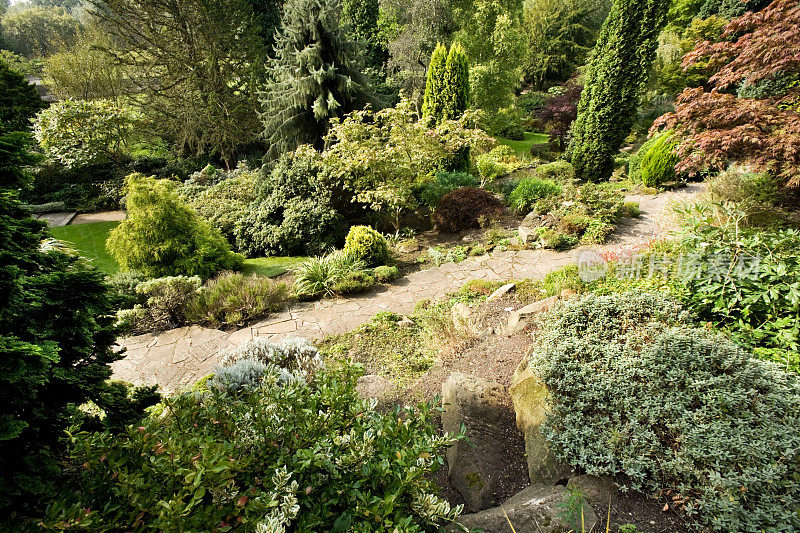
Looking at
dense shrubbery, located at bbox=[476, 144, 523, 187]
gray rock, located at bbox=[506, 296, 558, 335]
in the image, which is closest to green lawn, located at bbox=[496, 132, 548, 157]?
dense shrubbery, located at bbox=[476, 144, 523, 187]

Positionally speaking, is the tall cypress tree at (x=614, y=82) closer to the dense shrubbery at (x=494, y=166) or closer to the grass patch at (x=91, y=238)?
the dense shrubbery at (x=494, y=166)

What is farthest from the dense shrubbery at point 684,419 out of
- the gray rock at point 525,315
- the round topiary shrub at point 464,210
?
the round topiary shrub at point 464,210

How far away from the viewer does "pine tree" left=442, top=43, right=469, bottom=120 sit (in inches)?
446

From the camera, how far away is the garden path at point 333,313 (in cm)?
457

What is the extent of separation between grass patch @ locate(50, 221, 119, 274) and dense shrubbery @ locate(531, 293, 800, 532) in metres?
9.39

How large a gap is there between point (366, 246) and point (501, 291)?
2.86 m

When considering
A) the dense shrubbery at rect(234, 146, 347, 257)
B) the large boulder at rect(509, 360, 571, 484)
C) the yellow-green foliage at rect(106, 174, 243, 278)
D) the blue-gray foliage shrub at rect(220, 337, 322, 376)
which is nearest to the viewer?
the large boulder at rect(509, 360, 571, 484)

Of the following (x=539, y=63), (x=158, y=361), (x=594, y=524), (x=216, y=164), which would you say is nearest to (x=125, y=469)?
(x=594, y=524)

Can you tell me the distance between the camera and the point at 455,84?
37.6 ft

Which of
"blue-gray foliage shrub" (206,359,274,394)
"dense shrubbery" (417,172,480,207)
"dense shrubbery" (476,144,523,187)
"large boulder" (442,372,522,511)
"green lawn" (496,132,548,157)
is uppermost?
"green lawn" (496,132,548,157)

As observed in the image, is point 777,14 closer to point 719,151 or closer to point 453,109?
point 719,151

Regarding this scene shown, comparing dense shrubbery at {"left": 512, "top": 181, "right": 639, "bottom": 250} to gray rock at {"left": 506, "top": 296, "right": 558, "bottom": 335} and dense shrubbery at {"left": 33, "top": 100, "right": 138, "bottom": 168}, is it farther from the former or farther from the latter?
dense shrubbery at {"left": 33, "top": 100, "right": 138, "bottom": 168}

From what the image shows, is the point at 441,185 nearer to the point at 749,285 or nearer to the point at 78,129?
the point at 749,285

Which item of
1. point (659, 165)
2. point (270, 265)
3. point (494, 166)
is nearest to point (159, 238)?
point (270, 265)
